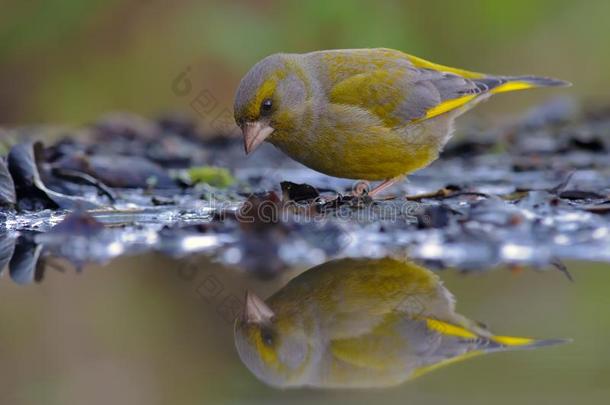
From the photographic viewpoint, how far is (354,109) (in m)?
5.00

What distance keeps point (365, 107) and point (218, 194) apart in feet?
2.99

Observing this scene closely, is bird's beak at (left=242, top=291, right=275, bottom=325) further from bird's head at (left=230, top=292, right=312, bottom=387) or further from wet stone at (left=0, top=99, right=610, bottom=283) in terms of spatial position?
wet stone at (left=0, top=99, right=610, bottom=283)

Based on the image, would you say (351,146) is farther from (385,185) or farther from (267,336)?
(267,336)

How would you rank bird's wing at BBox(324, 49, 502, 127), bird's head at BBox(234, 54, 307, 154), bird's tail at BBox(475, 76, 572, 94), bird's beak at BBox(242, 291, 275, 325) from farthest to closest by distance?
1. bird's tail at BBox(475, 76, 572, 94)
2. bird's wing at BBox(324, 49, 502, 127)
3. bird's head at BBox(234, 54, 307, 154)
4. bird's beak at BBox(242, 291, 275, 325)

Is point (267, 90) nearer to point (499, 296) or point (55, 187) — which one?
point (55, 187)

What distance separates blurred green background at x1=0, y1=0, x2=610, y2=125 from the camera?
9.91 m

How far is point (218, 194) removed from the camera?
205 inches

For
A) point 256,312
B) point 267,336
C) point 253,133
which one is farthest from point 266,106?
point 267,336

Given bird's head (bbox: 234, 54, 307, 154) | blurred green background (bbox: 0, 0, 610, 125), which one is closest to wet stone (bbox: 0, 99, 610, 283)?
bird's head (bbox: 234, 54, 307, 154)

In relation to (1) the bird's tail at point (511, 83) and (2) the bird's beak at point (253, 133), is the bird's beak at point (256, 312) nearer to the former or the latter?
(2) the bird's beak at point (253, 133)

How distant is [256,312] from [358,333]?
343mm

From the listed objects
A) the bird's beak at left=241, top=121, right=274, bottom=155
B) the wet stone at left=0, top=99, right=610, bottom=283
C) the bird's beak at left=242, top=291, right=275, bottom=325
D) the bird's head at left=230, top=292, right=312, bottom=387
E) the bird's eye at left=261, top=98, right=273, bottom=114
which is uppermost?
the bird's eye at left=261, top=98, right=273, bottom=114

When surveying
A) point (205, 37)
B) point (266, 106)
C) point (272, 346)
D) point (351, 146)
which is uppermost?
point (205, 37)

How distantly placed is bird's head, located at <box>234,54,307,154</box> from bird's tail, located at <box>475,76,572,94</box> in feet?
4.37
